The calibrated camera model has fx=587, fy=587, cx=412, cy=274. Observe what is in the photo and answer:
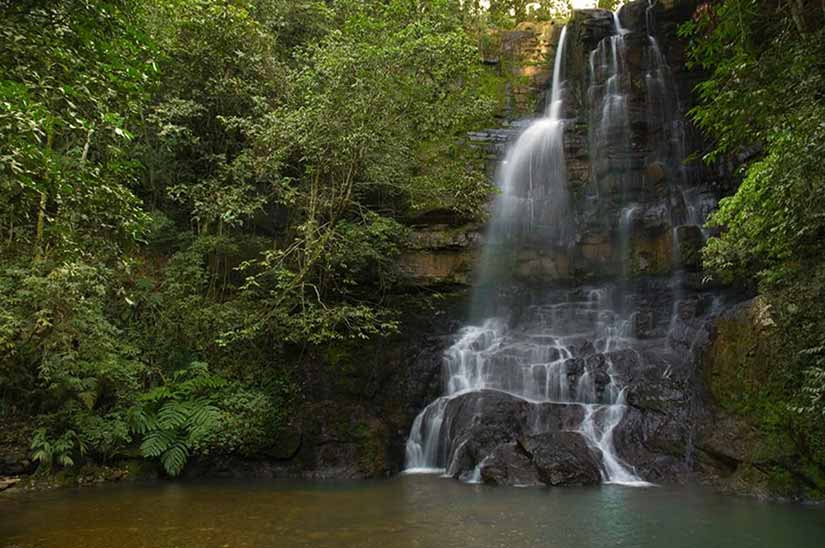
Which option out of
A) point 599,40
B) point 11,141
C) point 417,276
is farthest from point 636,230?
point 11,141

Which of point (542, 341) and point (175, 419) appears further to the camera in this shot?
point (542, 341)

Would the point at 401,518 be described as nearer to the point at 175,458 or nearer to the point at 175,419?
the point at 175,458

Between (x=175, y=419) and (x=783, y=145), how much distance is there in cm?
1146

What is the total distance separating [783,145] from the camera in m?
7.08

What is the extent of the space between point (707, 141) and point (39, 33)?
2008 cm

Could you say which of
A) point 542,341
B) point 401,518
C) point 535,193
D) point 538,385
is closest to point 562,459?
point 538,385

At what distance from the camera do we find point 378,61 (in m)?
13.4

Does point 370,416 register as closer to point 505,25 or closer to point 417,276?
point 417,276

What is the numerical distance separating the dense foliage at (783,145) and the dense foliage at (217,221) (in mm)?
6792

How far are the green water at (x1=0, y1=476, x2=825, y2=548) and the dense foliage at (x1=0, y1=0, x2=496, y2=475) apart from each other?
2.34 meters

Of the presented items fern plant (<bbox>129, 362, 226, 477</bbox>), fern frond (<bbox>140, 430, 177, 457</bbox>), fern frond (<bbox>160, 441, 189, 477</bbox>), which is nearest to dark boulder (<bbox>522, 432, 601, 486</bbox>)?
fern plant (<bbox>129, 362, 226, 477</bbox>)

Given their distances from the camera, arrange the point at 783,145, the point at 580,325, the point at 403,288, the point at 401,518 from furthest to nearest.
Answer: the point at 403,288
the point at 580,325
the point at 401,518
the point at 783,145

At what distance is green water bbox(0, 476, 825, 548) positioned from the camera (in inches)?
274

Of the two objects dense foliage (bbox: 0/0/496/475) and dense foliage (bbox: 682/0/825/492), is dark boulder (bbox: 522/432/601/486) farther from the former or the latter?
dense foliage (bbox: 0/0/496/475)
